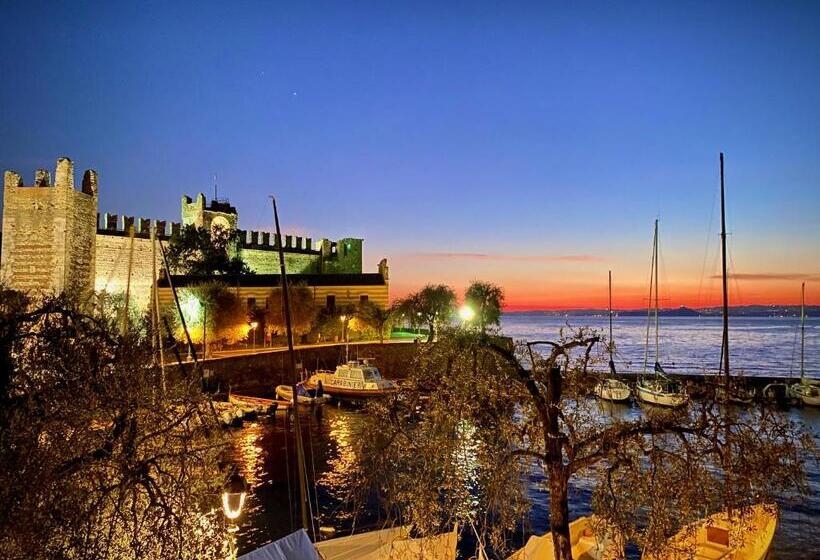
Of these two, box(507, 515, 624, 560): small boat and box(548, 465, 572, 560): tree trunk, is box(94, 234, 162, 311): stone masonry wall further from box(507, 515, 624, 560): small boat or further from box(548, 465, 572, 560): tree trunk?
box(548, 465, 572, 560): tree trunk

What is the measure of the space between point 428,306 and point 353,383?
736 inches

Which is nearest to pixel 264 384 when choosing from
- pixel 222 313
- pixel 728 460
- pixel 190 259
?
pixel 222 313

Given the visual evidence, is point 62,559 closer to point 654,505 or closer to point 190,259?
point 654,505

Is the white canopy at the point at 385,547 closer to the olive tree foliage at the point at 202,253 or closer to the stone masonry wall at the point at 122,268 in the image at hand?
the stone masonry wall at the point at 122,268

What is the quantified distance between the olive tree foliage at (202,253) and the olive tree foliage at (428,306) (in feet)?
49.1

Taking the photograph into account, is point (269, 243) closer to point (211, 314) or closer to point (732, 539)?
point (211, 314)

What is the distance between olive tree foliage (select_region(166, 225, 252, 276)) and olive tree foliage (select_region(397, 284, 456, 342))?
14963 mm

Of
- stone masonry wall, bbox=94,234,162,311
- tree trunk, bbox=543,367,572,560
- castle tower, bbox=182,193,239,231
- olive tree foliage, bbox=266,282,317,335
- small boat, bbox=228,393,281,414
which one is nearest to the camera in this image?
tree trunk, bbox=543,367,572,560

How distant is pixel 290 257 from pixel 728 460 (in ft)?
176

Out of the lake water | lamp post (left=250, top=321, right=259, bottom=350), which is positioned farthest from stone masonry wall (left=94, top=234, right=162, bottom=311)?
the lake water

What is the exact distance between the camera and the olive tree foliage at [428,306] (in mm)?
53656

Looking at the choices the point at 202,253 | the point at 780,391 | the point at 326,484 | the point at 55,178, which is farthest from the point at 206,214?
the point at 780,391

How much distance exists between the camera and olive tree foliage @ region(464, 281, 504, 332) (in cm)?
5725

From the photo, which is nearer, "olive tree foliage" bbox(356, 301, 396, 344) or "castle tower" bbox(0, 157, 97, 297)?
"castle tower" bbox(0, 157, 97, 297)
